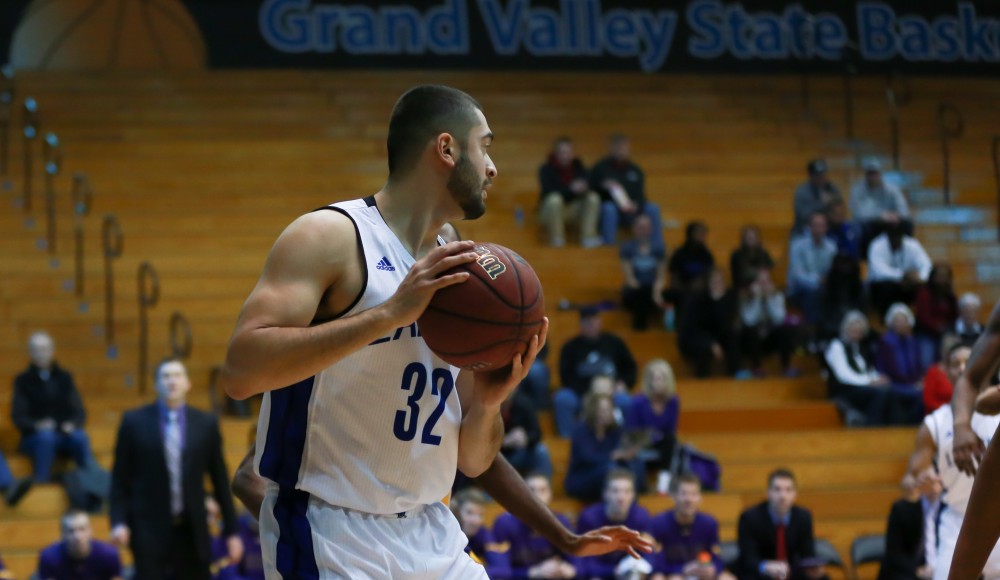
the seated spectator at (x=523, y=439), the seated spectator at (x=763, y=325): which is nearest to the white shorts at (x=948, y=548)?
the seated spectator at (x=523, y=439)

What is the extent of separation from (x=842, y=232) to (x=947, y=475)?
8.19 meters

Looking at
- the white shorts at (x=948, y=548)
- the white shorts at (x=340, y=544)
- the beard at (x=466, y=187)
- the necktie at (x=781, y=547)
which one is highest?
the beard at (x=466, y=187)

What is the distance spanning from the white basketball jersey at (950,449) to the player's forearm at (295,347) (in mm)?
2912

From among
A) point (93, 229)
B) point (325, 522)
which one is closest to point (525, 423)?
point (93, 229)

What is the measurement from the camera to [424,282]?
3.04 m

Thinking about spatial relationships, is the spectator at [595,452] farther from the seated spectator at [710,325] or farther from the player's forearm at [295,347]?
the player's forearm at [295,347]

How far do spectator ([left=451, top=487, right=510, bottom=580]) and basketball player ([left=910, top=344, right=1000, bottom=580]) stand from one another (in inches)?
127

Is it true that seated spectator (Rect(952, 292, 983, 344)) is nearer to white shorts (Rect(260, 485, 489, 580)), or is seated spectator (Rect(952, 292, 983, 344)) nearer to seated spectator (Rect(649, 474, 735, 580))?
seated spectator (Rect(649, 474, 735, 580))

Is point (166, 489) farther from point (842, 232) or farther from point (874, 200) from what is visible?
point (874, 200)

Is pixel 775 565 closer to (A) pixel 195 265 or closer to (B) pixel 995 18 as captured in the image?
(A) pixel 195 265

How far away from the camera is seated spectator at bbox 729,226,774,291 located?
12664 millimetres

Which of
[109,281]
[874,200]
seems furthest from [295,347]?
[874,200]

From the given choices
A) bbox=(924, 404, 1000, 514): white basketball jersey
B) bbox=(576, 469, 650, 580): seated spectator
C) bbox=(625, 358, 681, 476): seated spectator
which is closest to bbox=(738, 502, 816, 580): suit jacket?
bbox=(576, 469, 650, 580): seated spectator

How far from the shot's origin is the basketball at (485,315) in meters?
3.16
